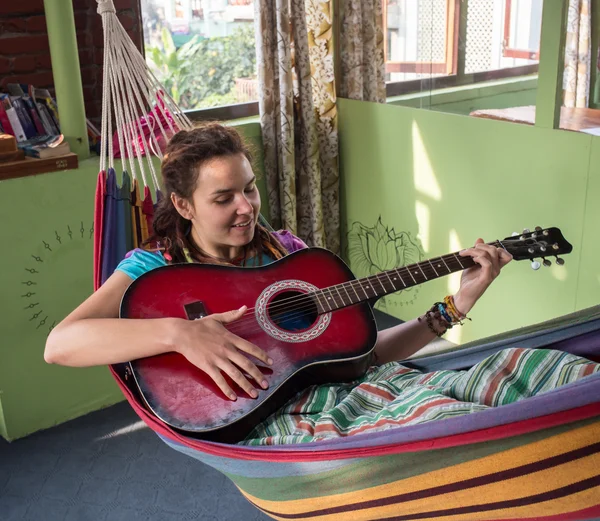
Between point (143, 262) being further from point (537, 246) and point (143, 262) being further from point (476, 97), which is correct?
point (476, 97)

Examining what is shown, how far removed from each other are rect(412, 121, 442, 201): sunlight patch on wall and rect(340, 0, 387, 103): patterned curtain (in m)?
0.44

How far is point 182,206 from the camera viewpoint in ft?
5.32

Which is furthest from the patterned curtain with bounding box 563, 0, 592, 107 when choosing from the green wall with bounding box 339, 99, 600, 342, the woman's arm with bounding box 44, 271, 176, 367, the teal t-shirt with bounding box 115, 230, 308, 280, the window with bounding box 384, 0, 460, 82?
the woman's arm with bounding box 44, 271, 176, 367

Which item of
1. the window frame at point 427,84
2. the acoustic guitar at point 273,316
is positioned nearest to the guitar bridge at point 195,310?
the acoustic guitar at point 273,316

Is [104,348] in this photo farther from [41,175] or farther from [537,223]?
[537,223]

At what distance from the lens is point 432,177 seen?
2730 millimetres

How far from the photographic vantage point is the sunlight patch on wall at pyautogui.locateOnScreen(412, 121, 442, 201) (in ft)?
8.95

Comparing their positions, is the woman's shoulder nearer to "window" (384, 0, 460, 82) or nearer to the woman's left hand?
the woman's left hand

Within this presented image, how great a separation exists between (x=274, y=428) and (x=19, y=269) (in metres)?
1.26

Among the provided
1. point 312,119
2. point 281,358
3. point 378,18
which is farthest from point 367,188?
point 281,358

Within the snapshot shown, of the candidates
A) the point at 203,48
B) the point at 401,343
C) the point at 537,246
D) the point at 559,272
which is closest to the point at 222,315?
the point at 401,343

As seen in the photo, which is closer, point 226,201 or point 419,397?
point 419,397

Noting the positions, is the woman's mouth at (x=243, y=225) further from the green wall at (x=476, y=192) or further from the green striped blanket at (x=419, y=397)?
the green wall at (x=476, y=192)

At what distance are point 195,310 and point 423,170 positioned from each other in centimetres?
153
